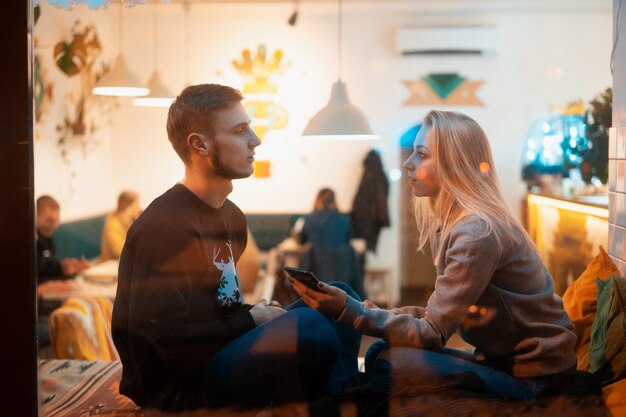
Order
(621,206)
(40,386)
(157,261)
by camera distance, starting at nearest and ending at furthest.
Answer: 1. (157,261)
2. (40,386)
3. (621,206)

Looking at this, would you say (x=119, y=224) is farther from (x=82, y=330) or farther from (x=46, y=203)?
(x=82, y=330)

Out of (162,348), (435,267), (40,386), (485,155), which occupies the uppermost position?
(485,155)

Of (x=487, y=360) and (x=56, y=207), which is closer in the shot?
(x=487, y=360)

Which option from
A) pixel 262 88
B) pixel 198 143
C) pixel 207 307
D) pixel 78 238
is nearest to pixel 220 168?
pixel 198 143

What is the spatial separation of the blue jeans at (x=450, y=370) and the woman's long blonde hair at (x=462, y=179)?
250mm

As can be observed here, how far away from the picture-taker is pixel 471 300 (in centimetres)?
180

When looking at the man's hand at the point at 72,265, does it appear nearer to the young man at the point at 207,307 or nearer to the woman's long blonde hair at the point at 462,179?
the young man at the point at 207,307

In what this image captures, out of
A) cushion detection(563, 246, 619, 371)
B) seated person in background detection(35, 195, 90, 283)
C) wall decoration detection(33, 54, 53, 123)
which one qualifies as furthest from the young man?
cushion detection(563, 246, 619, 371)

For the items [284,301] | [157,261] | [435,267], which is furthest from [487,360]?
[157,261]

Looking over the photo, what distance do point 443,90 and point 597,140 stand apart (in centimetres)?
57

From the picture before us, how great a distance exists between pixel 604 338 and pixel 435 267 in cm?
56

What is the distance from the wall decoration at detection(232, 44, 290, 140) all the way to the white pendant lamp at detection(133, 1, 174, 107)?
0.66ft

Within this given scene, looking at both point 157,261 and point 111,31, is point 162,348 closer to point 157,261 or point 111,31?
point 157,261

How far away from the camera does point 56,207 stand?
2.00m
